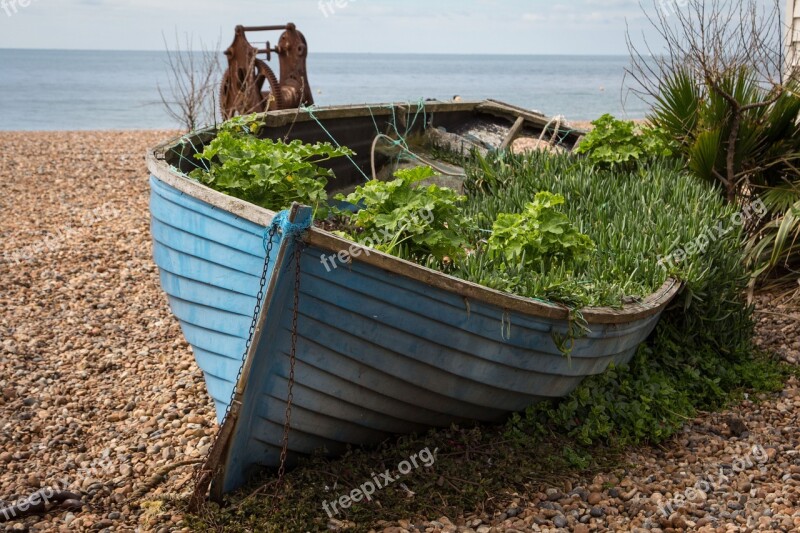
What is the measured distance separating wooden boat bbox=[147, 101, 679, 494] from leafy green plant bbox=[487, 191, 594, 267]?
48 cm

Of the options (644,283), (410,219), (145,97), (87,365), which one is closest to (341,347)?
(410,219)

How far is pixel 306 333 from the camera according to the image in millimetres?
3447

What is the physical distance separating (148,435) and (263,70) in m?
6.14

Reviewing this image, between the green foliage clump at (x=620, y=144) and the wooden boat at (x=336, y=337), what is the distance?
2.51 meters

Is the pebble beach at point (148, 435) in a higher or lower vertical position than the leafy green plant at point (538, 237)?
lower

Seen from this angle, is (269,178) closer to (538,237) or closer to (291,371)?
(291,371)

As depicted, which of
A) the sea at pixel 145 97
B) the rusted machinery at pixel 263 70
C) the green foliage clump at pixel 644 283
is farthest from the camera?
the sea at pixel 145 97

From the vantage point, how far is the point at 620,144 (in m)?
6.79

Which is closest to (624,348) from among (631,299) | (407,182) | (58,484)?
(631,299)

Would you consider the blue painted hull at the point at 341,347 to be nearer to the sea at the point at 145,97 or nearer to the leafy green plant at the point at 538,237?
the leafy green plant at the point at 538,237

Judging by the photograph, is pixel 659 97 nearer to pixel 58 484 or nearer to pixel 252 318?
pixel 252 318

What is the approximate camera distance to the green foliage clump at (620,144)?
21.8 feet

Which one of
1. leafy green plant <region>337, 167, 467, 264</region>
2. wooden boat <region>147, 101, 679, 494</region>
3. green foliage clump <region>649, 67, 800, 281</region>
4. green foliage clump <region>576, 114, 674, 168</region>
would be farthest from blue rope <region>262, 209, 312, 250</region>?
green foliage clump <region>649, 67, 800, 281</region>

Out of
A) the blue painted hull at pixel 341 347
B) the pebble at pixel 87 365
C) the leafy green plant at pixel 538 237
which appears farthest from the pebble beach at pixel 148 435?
the leafy green plant at pixel 538 237
